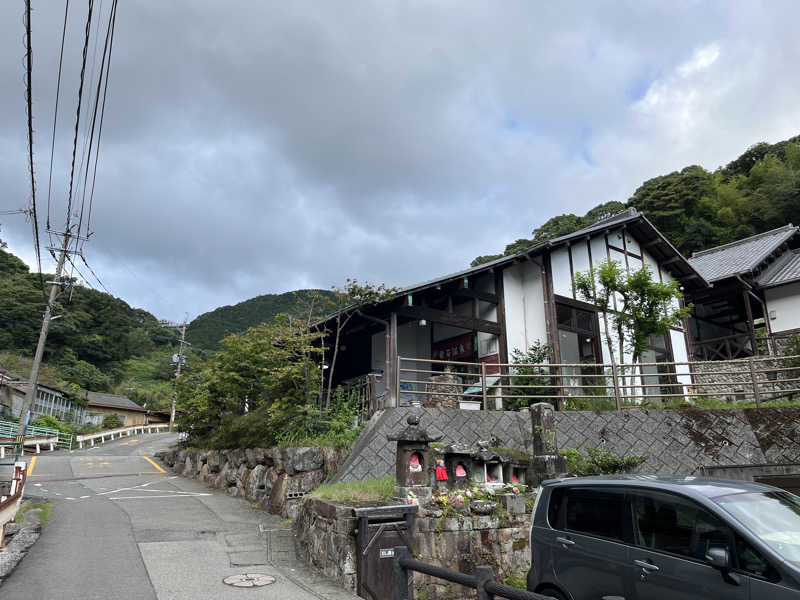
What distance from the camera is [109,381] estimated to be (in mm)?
52844

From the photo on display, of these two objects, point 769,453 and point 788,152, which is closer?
point 769,453

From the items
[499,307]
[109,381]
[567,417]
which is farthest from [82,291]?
[567,417]

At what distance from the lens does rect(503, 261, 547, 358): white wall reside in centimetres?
1625

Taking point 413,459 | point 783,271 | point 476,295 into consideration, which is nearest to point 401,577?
point 413,459

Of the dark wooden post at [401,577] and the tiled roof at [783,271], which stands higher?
the tiled roof at [783,271]

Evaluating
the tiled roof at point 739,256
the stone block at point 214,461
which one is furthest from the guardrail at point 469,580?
the tiled roof at point 739,256

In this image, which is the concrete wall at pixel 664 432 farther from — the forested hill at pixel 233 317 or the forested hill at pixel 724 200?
the forested hill at pixel 233 317

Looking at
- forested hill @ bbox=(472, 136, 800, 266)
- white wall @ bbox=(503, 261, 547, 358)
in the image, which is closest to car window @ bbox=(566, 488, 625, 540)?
white wall @ bbox=(503, 261, 547, 358)

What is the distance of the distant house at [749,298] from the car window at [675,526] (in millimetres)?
17844

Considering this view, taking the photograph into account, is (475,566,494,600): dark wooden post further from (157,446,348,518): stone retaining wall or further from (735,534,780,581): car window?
(157,446,348,518): stone retaining wall

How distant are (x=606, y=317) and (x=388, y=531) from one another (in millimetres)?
12235

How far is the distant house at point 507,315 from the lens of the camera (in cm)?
1499

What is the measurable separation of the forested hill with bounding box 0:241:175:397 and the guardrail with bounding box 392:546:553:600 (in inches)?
1560

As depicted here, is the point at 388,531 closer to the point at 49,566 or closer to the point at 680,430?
the point at 49,566
